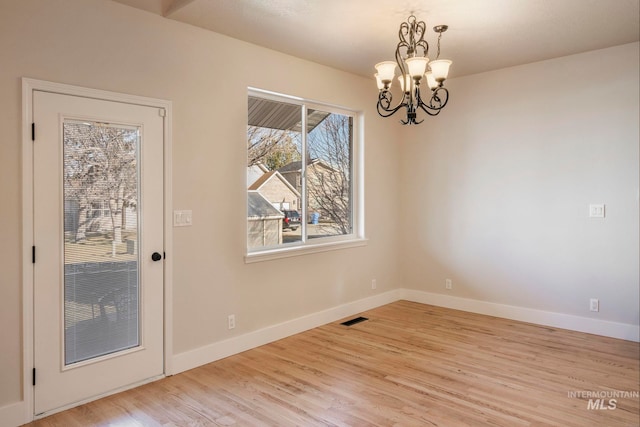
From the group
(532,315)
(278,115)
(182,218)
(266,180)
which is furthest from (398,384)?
(278,115)

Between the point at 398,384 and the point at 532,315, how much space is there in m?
2.21

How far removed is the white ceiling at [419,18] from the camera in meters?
2.97

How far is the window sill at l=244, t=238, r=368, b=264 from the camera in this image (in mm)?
3812

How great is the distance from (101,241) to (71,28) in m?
1.36

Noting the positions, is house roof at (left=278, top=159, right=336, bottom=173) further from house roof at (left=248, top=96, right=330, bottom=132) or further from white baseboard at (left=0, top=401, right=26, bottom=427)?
white baseboard at (left=0, top=401, right=26, bottom=427)

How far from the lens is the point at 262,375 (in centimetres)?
322

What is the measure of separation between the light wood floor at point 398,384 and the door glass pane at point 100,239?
43 centimetres

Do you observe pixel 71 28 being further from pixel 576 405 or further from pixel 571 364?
pixel 571 364

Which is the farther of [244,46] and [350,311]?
[350,311]

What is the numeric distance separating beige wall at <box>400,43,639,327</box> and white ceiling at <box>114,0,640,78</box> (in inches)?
13.6

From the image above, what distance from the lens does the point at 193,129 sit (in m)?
3.35

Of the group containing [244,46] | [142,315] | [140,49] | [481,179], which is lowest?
[142,315]

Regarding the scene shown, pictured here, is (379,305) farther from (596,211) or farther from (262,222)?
(596,211)

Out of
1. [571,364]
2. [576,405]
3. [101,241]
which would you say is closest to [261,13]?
[101,241]
